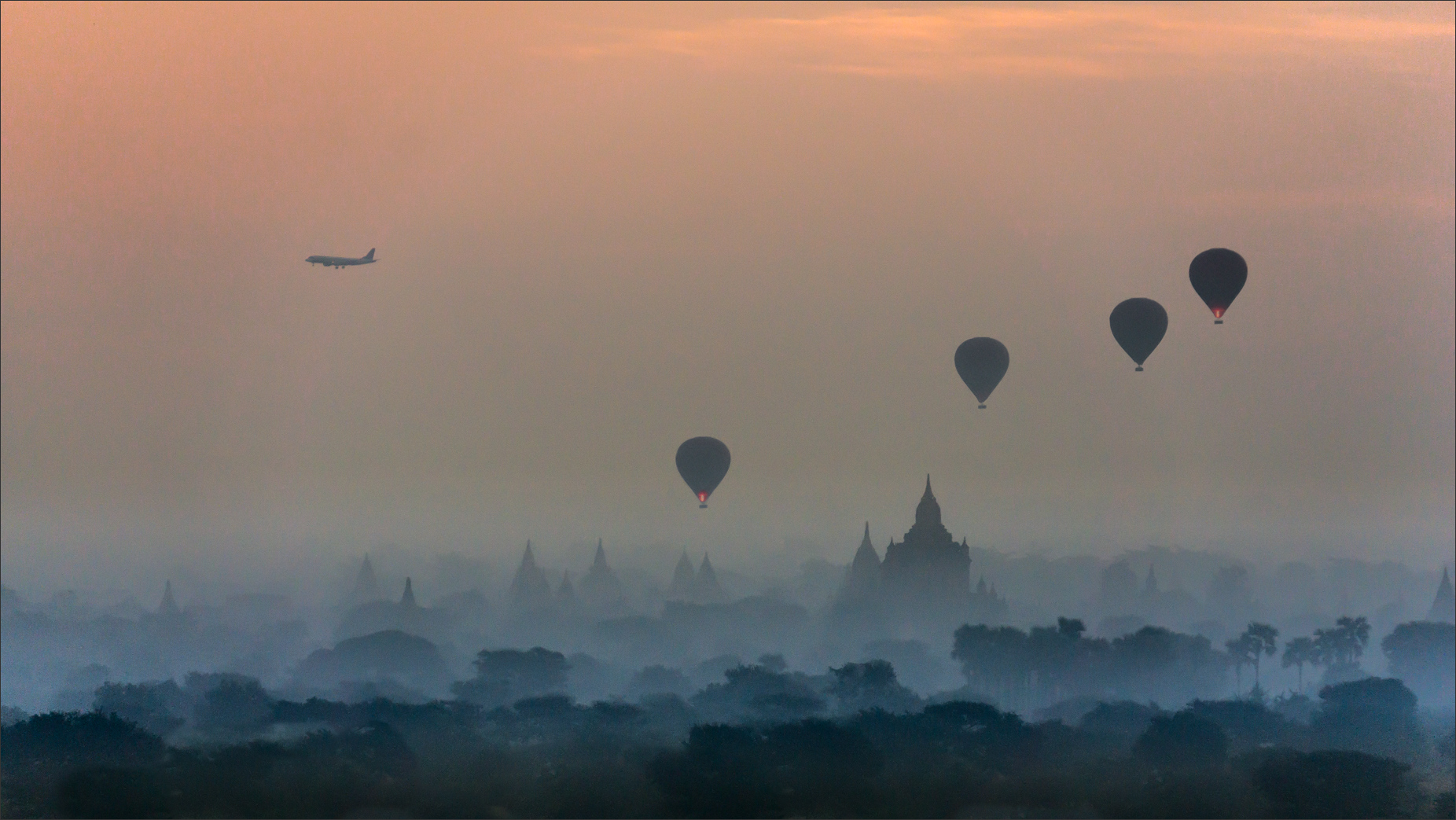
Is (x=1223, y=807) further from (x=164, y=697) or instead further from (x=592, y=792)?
(x=164, y=697)

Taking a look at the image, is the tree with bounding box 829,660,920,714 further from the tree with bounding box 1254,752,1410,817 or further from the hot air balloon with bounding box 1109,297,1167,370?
the hot air balloon with bounding box 1109,297,1167,370

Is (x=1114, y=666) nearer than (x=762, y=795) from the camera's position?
No

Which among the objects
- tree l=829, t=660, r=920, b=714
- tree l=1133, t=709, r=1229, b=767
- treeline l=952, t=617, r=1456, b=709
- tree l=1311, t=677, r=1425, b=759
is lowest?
tree l=1133, t=709, r=1229, b=767

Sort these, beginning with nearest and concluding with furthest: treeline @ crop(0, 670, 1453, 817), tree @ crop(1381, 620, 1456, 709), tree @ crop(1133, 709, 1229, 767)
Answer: treeline @ crop(0, 670, 1453, 817)
tree @ crop(1133, 709, 1229, 767)
tree @ crop(1381, 620, 1456, 709)

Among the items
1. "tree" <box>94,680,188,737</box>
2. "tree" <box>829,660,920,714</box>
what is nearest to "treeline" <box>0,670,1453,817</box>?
"tree" <box>94,680,188,737</box>

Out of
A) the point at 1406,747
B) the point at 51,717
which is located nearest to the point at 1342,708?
the point at 1406,747

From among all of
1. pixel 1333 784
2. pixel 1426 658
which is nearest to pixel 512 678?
pixel 1333 784
